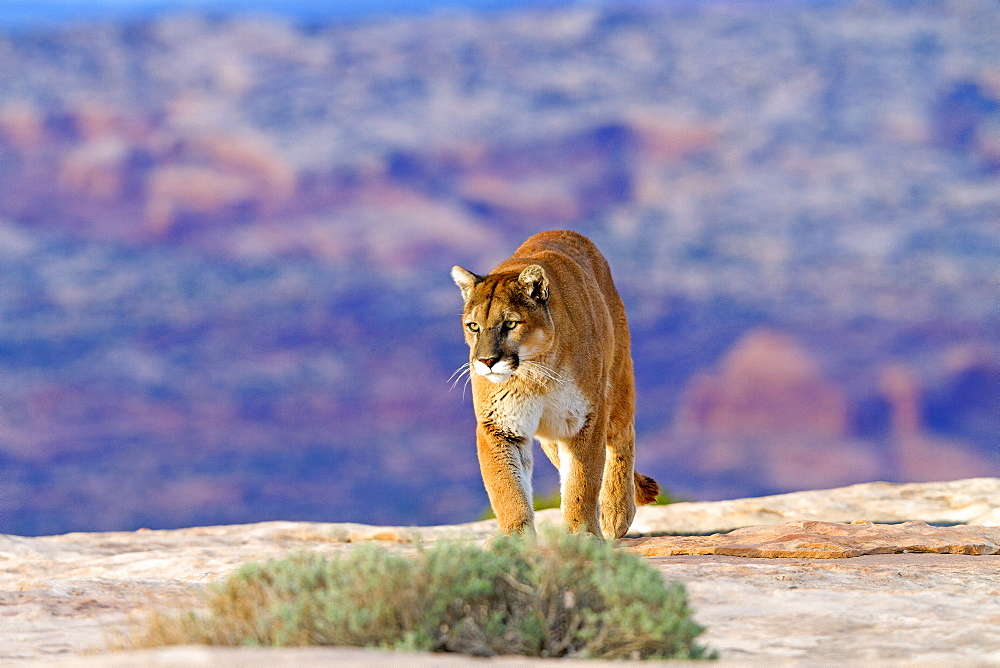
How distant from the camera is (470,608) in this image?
195 inches

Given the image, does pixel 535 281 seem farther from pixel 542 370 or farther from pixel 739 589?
pixel 739 589

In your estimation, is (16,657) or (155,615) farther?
(16,657)

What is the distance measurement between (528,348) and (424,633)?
3269 millimetres

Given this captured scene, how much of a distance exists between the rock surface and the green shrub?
1.14 feet

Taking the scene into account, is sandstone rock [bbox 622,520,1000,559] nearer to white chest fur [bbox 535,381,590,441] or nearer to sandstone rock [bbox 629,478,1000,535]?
white chest fur [bbox 535,381,590,441]

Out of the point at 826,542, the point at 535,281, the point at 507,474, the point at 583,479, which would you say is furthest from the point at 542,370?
the point at 826,542

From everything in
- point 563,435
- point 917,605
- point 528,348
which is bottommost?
point 917,605

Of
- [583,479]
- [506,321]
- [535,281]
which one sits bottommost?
[583,479]

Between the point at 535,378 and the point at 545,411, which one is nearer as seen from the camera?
the point at 535,378

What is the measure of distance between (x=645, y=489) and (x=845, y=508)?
3351mm

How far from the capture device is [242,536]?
11.9 m

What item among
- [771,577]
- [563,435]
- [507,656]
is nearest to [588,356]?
[563,435]

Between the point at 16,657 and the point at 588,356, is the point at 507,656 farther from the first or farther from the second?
the point at 588,356

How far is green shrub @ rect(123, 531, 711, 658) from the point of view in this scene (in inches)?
188
